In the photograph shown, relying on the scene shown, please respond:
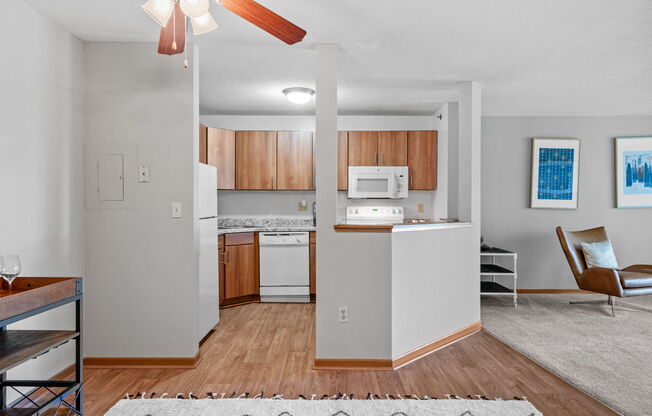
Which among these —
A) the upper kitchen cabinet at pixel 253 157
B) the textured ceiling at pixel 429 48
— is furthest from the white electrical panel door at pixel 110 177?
the upper kitchen cabinet at pixel 253 157

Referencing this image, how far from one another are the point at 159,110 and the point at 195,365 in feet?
6.09

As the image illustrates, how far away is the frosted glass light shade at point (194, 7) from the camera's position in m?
1.60

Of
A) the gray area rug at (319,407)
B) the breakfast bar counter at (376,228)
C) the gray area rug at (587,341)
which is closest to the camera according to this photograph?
the gray area rug at (319,407)

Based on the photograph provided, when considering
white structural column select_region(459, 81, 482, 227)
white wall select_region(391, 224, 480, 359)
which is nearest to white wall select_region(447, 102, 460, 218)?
white structural column select_region(459, 81, 482, 227)

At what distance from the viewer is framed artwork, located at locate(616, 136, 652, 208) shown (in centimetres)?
511

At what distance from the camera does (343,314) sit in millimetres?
2832

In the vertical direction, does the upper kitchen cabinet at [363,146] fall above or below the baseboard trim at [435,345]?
above

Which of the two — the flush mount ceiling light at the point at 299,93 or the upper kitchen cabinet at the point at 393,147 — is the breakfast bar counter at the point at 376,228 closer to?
the flush mount ceiling light at the point at 299,93

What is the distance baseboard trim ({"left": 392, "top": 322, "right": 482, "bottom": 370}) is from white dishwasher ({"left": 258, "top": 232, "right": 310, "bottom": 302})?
6.06 ft

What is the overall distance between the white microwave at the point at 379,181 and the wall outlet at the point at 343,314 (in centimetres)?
233

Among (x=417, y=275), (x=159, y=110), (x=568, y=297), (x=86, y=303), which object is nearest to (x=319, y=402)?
(x=417, y=275)

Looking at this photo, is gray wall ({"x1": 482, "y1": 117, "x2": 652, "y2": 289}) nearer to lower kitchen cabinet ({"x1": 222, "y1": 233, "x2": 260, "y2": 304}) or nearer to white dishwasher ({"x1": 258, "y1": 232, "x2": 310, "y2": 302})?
white dishwasher ({"x1": 258, "y1": 232, "x2": 310, "y2": 302})

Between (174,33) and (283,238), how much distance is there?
3.02 metres

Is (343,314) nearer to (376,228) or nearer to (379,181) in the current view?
(376,228)
